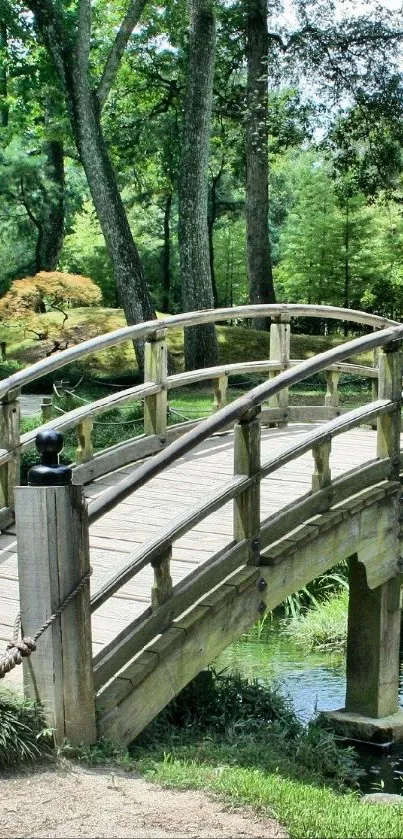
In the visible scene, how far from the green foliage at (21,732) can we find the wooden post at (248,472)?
2.09 m

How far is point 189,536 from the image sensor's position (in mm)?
7180

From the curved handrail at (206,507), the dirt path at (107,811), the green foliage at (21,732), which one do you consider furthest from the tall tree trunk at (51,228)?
the dirt path at (107,811)

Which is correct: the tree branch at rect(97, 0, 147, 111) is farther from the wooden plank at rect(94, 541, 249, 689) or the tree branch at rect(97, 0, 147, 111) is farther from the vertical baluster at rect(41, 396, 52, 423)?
the wooden plank at rect(94, 541, 249, 689)

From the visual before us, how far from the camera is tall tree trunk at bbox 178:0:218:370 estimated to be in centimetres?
1905

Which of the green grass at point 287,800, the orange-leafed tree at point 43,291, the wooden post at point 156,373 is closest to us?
the green grass at point 287,800

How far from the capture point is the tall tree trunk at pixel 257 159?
22422 millimetres

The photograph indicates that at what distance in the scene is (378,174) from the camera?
22750 millimetres

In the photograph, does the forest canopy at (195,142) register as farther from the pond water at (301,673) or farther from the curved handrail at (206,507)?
the curved handrail at (206,507)

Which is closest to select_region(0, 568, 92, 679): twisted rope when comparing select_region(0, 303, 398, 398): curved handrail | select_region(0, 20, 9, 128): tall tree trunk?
select_region(0, 303, 398, 398): curved handrail

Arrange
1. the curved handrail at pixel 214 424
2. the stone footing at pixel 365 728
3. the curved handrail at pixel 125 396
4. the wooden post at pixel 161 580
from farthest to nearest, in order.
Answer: the stone footing at pixel 365 728
the curved handrail at pixel 125 396
the wooden post at pixel 161 580
the curved handrail at pixel 214 424

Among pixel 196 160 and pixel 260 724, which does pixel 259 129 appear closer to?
pixel 196 160

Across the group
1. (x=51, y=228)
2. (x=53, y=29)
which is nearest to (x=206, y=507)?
(x=53, y=29)

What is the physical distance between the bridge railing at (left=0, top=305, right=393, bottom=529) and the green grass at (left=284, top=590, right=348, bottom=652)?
6.92 feet

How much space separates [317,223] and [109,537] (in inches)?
1228
